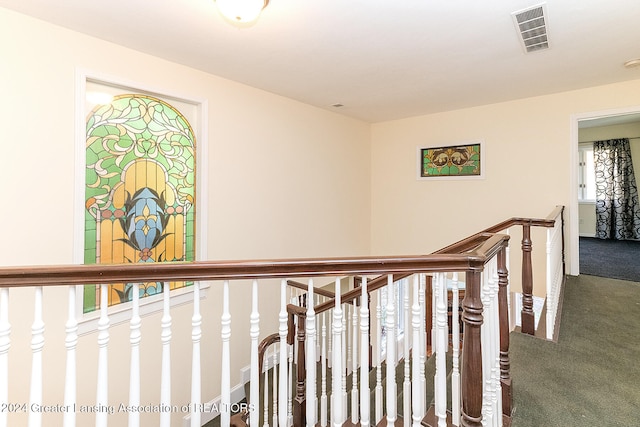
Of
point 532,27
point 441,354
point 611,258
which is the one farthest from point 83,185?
point 611,258

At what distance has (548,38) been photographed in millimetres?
2395

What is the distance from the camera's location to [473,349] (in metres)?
1.06

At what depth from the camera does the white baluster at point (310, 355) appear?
3.75 feet

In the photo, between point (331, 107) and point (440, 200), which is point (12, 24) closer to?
point (331, 107)

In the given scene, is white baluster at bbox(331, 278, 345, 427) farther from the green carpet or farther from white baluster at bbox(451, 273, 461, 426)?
the green carpet

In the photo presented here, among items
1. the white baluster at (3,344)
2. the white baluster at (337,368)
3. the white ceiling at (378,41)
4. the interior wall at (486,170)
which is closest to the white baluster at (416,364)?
the white baluster at (337,368)

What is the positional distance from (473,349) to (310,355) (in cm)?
59

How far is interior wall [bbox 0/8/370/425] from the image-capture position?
6.84 ft

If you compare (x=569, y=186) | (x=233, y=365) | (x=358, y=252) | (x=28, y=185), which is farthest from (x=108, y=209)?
(x=569, y=186)

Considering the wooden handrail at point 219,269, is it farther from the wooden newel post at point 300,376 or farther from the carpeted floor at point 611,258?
the carpeted floor at point 611,258

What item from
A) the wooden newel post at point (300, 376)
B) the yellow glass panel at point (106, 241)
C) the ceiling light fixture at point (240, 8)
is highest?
the ceiling light fixture at point (240, 8)

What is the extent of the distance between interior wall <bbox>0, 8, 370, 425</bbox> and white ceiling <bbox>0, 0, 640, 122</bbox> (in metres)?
0.20

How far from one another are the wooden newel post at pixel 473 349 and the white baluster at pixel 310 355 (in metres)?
0.54

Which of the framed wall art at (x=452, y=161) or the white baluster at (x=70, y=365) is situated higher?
the framed wall art at (x=452, y=161)
